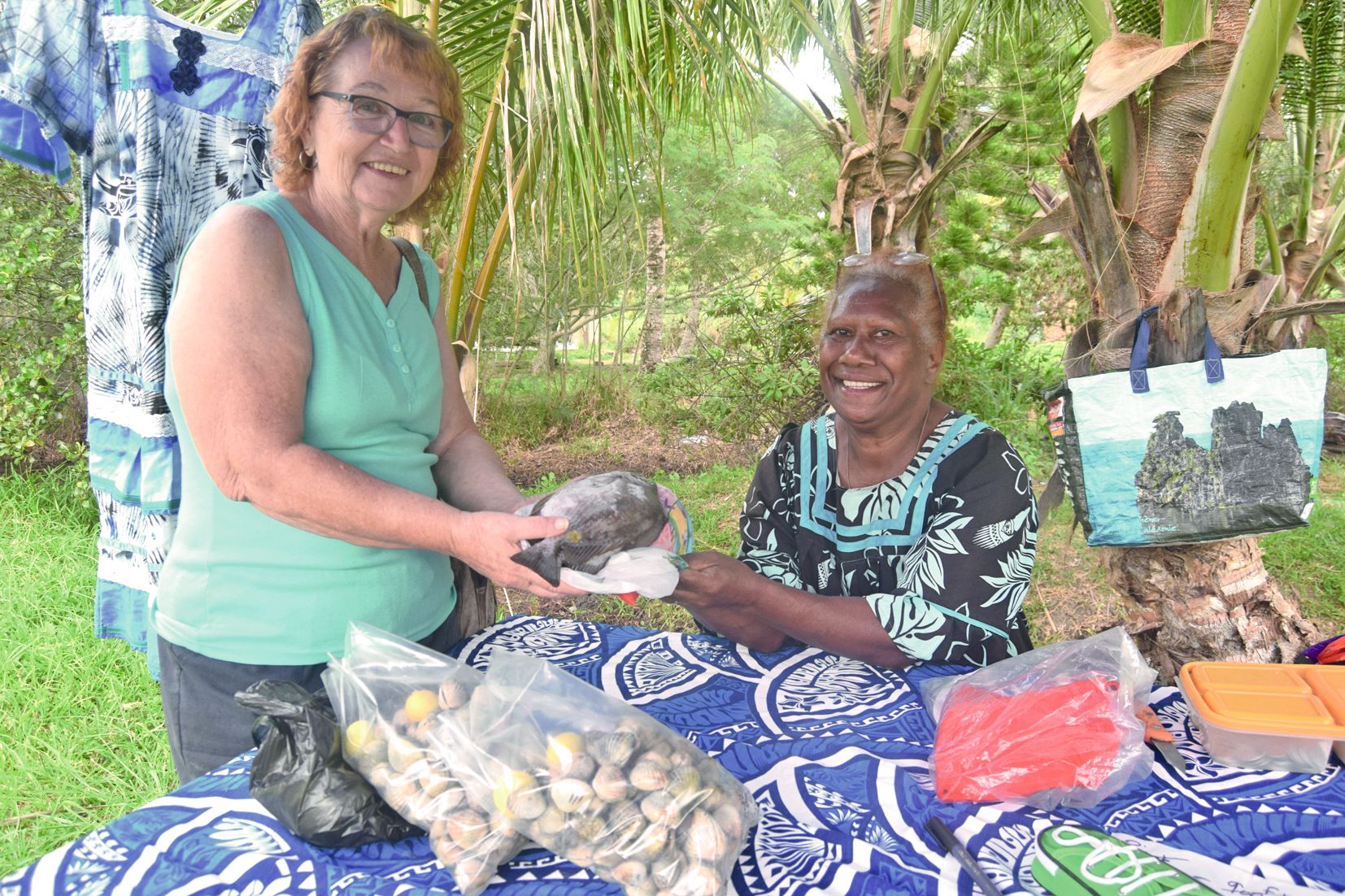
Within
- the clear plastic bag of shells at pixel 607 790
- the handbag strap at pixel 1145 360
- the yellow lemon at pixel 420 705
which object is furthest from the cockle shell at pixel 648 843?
Result: the handbag strap at pixel 1145 360

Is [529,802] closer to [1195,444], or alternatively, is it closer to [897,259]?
[897,259]

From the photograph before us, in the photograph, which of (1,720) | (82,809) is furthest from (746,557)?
(1,720)

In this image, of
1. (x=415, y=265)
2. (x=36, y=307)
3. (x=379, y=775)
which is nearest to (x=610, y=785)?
(x=379, y=775)

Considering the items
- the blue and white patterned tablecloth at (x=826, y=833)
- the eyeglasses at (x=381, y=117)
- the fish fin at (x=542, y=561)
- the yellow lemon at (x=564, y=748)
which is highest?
the eyeglasses at (x=381, y=117)

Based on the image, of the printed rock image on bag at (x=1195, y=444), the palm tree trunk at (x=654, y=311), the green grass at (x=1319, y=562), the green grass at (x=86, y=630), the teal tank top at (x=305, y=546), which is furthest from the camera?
the palm tree trunk at (x=654, y=311)

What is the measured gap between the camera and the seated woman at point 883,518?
1.71 m

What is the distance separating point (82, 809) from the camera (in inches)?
99.6

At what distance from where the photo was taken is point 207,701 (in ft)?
4.73

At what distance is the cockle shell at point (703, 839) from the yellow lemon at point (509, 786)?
211 mm

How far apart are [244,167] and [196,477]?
3.51 ft

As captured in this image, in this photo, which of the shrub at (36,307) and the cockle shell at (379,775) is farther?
the shrub at (36,307)

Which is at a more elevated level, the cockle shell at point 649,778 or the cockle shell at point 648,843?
the cockle shell at point 649,778

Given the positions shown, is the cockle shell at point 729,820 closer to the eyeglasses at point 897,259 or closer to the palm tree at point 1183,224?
the eyeglasses at point 897,259

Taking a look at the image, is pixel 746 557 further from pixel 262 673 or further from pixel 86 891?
pixel 86 891
